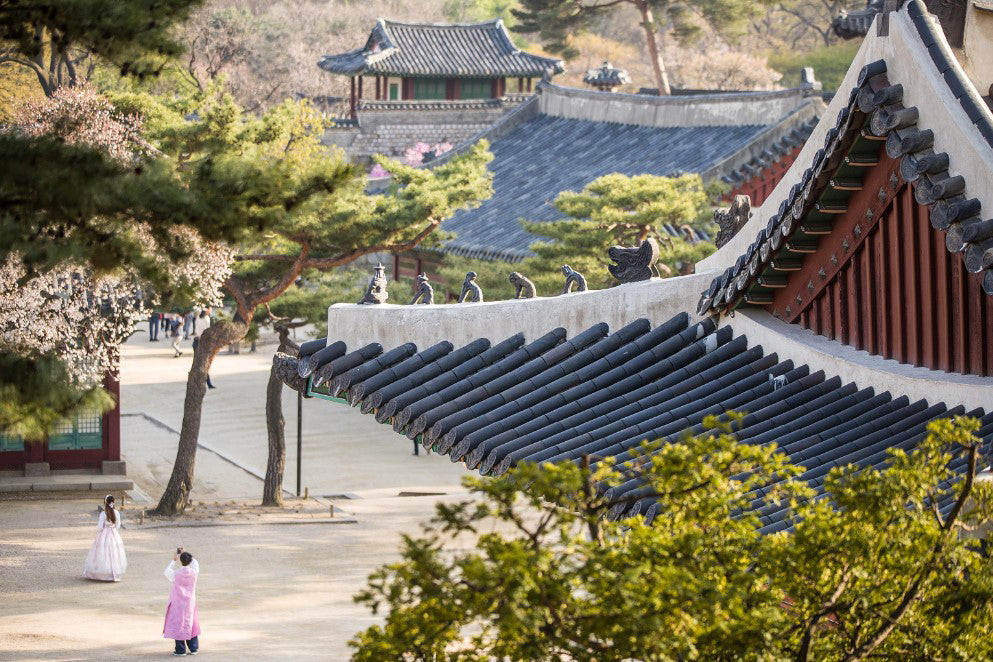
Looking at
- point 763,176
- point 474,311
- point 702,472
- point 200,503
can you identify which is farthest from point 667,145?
point 702,472

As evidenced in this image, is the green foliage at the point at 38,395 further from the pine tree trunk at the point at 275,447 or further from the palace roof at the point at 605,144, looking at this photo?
the palace roof at the point at 605,144

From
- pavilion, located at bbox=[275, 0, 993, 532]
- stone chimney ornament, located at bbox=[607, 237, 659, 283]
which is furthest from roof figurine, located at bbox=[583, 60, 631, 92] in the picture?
stone chimney ornament, located at bbox=[607, 237, 659, 283]

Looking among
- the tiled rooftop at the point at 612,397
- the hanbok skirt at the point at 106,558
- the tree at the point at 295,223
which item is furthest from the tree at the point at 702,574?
the tree at the point at 295,223

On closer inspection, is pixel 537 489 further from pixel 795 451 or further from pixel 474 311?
pixel 474 311

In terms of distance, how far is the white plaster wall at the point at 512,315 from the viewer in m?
9.65

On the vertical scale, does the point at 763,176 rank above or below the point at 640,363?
above

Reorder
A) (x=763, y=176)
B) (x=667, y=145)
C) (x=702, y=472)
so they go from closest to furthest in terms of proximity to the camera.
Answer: (x=702, y=472), (x=763, y=176), (x=667, y=145)

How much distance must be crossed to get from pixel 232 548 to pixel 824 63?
37.9 m

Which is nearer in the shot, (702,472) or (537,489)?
(537,489)

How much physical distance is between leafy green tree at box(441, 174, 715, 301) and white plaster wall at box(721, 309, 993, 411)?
10.3 meters

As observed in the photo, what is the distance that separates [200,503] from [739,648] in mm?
18415

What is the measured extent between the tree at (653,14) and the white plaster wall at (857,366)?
33.8 meters

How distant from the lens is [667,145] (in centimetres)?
2958

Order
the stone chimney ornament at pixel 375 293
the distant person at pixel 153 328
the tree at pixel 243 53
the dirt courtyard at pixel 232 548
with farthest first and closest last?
the tree at pixel 243 53 < the distant person at pixel 153 328 < the dirt courtyard at pixel 232 548 < the stone chimney ornament at pixel 375 293
